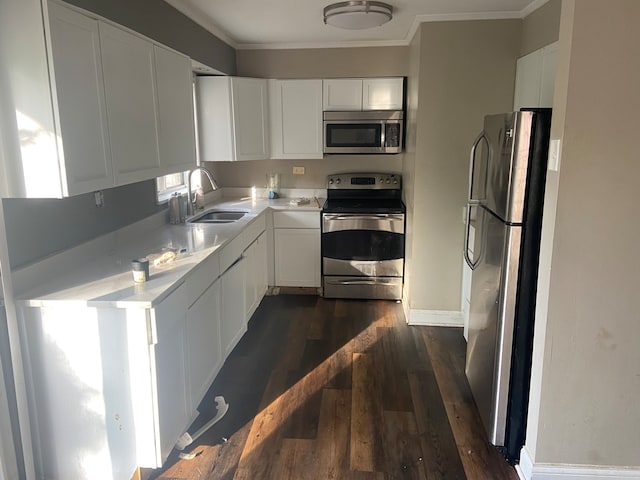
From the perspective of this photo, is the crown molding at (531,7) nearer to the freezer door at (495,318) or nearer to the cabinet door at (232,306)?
the freezer door at (495,318)

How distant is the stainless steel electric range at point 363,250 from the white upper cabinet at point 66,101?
2.37 m

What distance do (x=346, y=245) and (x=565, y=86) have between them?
2794mm

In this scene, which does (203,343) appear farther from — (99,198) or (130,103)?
(130,103)

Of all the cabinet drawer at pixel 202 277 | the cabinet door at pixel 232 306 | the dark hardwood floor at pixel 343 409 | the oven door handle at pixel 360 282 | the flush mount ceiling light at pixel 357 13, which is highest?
the flush mount ceiling light at pixel 357 13

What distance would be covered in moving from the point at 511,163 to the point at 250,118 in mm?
2872

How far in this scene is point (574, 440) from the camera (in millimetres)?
2156

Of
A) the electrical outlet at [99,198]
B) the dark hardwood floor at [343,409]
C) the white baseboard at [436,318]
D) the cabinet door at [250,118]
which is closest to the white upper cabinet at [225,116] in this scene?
the cabinet door at [250,118]

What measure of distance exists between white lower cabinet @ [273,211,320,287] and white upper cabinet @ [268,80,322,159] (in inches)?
25.7

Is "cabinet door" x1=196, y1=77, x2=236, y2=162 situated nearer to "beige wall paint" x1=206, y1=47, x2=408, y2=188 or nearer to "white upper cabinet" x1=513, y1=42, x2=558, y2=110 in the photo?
"beige wall paint" x1=206, y1=47, x2=408, y2=188

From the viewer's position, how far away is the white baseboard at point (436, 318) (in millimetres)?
3998

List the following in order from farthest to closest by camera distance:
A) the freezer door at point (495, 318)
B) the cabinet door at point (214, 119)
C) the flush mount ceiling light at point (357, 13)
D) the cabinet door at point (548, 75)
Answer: the cabinet door at point (214, 119) < the flush mount ceiling light at point (357, 13) < the cabinet door at point (548, 75) < the freezer door at point (495, 318)

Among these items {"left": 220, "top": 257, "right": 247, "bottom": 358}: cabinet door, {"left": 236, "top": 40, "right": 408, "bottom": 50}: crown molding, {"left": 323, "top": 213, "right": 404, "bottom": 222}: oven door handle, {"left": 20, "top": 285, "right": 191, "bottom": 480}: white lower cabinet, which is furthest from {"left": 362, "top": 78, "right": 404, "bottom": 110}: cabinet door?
{"left": 20, "top": 285, "right": 191, "bottom": 480}: white lower cabinet

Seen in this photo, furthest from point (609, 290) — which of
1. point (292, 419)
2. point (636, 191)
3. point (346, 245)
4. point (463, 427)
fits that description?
point (346, 245)

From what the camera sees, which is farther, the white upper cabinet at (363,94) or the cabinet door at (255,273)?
the white upper cabinet at (363,94)
